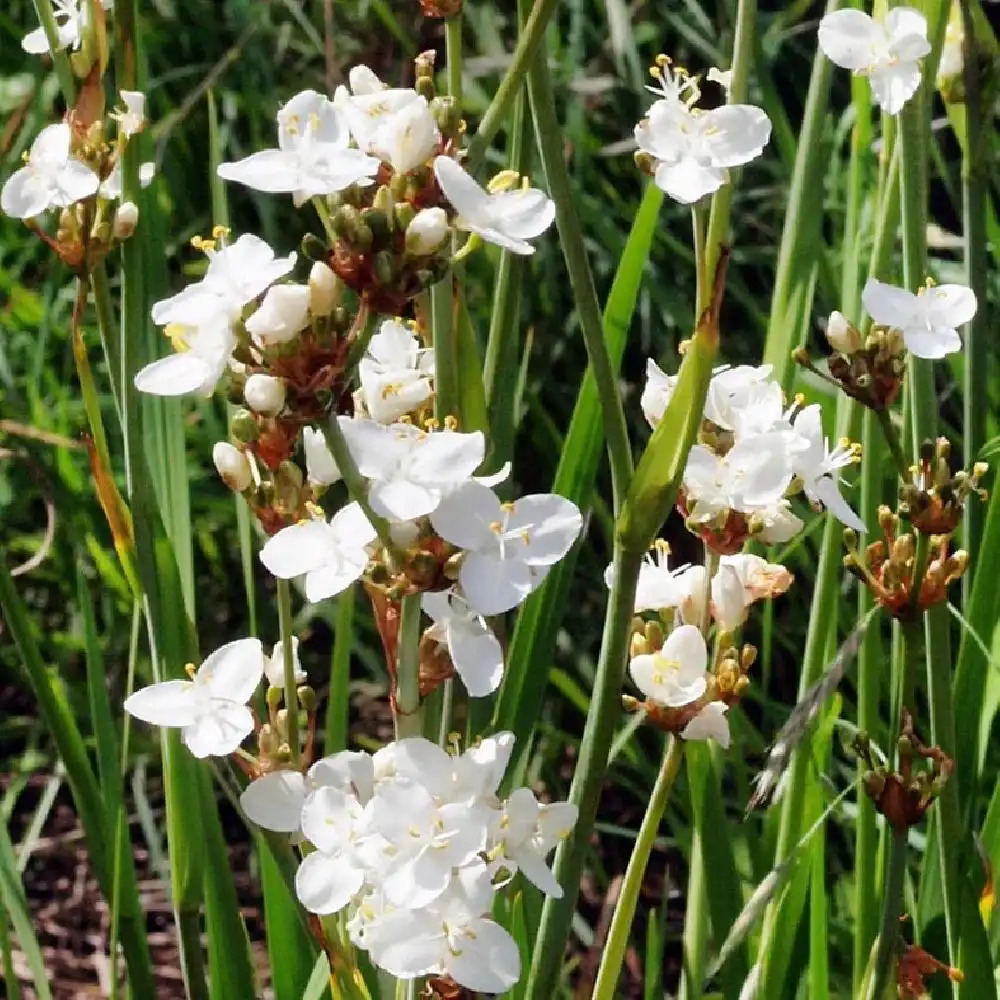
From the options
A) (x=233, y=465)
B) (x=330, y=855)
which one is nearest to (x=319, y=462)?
(x=233, y=465)

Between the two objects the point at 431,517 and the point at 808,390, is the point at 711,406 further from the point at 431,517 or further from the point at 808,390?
the point at 808,390

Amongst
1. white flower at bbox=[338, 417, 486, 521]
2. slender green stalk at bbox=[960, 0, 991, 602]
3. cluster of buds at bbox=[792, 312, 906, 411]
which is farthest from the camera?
slender green stalk at bbox=[960, 0, 991, 602]

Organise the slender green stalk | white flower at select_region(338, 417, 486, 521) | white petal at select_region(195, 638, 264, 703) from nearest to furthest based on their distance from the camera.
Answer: white flower at select_region(338, 417, 486, 521) → white petal at select_region(195, 638, 264, 703) → the slender green stalk

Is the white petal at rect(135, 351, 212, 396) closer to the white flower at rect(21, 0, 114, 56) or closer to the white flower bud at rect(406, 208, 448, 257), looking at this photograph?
the white flower bud at rect(406, 208, 448, 257)

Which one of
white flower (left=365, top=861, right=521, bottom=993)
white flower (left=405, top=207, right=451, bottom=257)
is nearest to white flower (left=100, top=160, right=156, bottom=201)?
white flower (left=405, top=207, right=451, bottom=257)

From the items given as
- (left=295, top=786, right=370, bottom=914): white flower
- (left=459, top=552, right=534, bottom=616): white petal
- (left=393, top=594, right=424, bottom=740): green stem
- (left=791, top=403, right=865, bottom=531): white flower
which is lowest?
(left=295, top=786, right=370, bottom=914): white flower

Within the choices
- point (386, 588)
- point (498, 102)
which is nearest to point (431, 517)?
point (386, 588)
